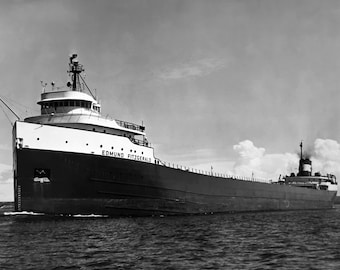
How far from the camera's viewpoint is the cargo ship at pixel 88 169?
3097 cm

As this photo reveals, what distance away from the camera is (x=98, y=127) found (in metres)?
34.8

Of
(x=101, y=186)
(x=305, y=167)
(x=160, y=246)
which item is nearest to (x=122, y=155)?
(x=101, y=186)

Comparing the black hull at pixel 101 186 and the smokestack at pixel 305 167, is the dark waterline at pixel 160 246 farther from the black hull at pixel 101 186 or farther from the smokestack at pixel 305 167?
the smokestack at pixel 305 167

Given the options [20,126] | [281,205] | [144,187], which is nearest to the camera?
[20,126]

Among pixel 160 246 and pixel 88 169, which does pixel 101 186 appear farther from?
pixel 160 246

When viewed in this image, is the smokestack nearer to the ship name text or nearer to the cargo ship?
the cargo ship

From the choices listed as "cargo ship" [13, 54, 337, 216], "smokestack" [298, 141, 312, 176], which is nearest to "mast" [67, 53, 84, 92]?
"cargo ship" [13, 54, 337, 216]

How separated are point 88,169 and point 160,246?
1280 centimetres

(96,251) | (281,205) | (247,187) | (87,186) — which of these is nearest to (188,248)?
(96,251)

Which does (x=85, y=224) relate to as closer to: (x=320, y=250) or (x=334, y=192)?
(x=320, y=250)

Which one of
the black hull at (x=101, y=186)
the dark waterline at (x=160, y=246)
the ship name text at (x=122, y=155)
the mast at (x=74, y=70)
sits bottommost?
the dark waterline at (x=160, y=246)

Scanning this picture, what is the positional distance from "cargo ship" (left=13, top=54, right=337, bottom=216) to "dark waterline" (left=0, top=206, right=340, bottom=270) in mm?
2751

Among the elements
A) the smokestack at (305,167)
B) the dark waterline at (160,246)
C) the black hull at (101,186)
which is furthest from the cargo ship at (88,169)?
the smokestack at (305,167)

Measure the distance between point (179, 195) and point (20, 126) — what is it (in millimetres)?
14650
